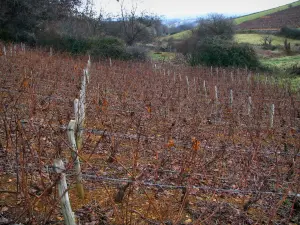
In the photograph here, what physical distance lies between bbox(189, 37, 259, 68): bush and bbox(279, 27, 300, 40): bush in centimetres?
2009

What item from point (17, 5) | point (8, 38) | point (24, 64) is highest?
point (17, 5)

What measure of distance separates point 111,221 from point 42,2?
21257mm

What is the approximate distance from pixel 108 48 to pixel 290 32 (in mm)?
28816

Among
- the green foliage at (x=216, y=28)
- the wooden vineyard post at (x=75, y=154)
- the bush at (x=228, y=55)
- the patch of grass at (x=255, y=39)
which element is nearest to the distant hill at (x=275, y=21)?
the patch of grass at (x=255, y=39)

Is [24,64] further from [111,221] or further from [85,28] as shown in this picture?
[85,28]

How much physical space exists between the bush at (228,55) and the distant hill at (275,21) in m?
25.7

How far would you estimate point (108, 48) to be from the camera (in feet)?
76.1

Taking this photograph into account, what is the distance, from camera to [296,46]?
117 ft

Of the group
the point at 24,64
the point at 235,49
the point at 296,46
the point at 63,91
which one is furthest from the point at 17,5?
the point at 296,46

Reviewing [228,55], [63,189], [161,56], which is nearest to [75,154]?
[63,189]

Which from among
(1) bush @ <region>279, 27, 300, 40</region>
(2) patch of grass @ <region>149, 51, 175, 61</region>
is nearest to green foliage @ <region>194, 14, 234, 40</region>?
(2) patch of grass @ <region>149, 51, 175, 61</region>

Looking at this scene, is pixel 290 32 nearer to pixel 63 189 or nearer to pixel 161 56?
pixel 161 56

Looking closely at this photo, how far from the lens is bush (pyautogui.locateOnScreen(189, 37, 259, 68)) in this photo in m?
24.1

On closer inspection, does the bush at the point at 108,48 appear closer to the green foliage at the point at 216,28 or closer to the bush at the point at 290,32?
the green foliage at the point at 216,28
